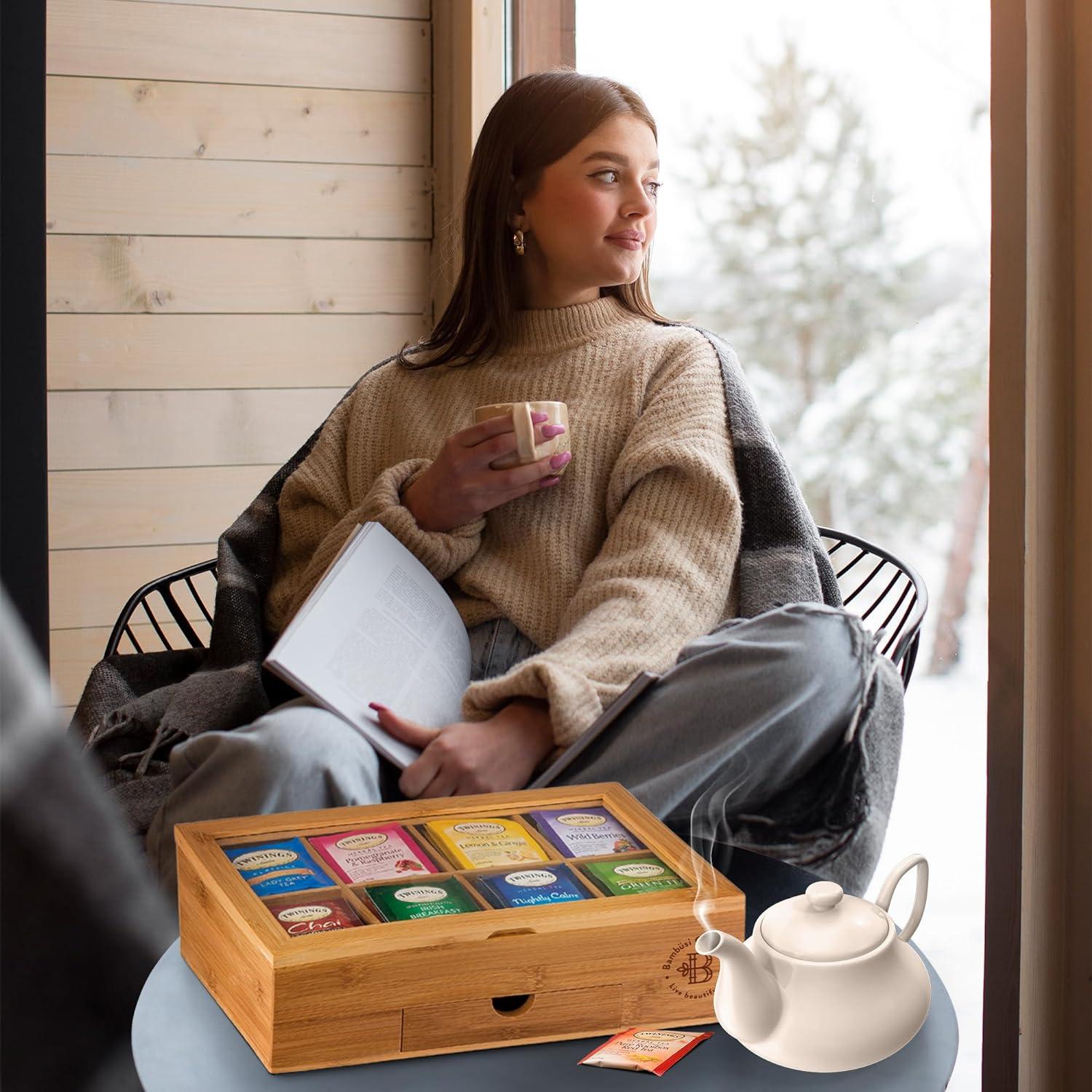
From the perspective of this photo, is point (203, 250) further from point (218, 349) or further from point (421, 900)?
point (421, 900)

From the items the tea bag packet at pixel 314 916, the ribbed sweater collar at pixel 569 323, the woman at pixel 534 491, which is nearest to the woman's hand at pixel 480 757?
the woman at pixel 534 491

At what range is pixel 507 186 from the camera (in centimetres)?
133

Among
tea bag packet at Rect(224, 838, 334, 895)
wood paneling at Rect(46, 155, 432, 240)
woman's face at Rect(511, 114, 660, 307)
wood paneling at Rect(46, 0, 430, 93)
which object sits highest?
wood paneling at Rect(46, 0, 430, 93)

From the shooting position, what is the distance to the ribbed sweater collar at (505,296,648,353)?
4.33ft

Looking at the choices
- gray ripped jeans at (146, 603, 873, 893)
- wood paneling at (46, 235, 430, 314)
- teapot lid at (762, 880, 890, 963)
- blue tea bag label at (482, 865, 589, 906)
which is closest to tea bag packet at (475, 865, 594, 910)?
blue tea bag label at (482, 865, 589, 906)

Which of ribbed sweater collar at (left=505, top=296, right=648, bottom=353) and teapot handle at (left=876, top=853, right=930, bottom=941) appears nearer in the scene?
teapot handle at (left=876, top=853, right=930, bottom=941)

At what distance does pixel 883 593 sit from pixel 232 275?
109 cm

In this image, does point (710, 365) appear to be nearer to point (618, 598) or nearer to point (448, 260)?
point (618, 598)

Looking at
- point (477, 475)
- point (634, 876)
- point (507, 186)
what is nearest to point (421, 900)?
point (634, 876)

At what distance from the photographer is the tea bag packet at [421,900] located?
648 millimetres

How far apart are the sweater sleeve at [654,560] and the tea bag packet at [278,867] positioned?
0.33 m

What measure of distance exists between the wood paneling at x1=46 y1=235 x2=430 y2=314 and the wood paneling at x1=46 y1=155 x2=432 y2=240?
0.02 meters

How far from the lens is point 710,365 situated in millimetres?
1257

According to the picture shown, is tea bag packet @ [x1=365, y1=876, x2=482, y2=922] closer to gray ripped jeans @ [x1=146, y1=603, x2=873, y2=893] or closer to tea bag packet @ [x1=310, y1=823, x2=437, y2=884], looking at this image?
tea bag packet @ [x1=310, y1=823, x2=437, y2=884]
